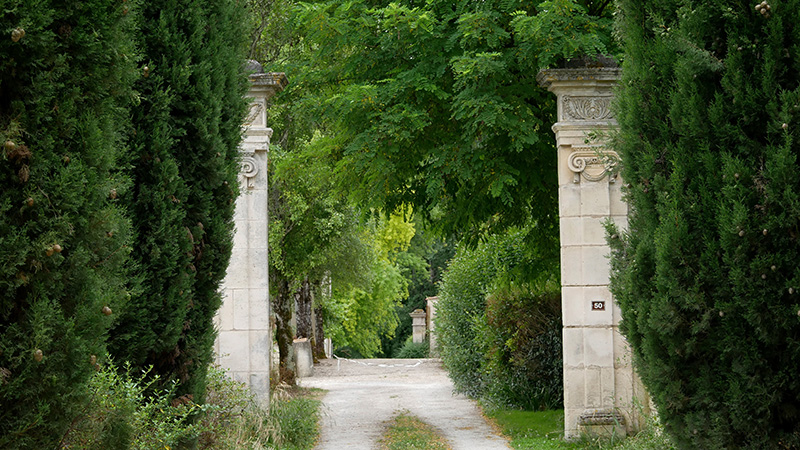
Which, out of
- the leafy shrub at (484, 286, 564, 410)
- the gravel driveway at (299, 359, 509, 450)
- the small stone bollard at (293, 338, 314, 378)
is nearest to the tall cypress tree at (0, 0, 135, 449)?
the gravel driveway at (299, 359, 509, 450)

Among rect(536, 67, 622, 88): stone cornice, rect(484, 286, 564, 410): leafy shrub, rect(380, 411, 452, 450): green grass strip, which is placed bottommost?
rect(380, 411, 452, 450): green grass strip

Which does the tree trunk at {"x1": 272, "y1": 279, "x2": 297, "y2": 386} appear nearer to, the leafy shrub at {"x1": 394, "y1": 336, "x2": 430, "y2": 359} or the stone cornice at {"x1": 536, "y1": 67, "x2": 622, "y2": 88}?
the stone cornice at {"x1": 536, "y1": 67, "x2": 622, "y2": 88}

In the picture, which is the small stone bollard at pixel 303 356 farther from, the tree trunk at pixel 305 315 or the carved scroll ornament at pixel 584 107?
the carved scroll ornament at pixel 584 107

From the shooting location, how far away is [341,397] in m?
15.5

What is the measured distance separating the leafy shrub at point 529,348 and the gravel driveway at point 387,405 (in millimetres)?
751

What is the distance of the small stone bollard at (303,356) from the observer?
20156mm

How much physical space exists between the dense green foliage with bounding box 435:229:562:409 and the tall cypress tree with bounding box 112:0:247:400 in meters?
5.80

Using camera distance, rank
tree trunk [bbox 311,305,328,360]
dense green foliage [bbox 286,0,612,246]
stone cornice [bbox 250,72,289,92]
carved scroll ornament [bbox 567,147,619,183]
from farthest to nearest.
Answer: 1. tree trunk [bbox 311,305,328,360]
2. stone cornice [bbox 250,72,289,92]
3. carved scroll ornament [bbox 567,147,619,183]
4. dense green foliage [bbox 286,0,612,246]

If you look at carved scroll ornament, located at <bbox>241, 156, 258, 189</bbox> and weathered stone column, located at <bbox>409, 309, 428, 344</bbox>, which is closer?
carved scroll ornament, located at <bbox>241, 156, 258, 189</bbox>

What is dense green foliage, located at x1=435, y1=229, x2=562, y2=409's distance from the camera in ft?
39.9

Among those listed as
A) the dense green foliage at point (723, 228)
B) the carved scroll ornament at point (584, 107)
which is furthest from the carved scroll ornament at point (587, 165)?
the dense green foliage at point (723, 228)

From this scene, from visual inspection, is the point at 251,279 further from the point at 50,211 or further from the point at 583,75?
the point at 50,211

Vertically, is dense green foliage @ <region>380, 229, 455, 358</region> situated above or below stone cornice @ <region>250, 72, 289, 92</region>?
below

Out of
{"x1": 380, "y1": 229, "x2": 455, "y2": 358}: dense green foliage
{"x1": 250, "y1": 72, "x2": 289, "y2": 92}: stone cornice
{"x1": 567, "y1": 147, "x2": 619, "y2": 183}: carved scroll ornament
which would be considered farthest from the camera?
{"x1": 380, "y1": 229, "x2": 455, "y2": 358}: dense green foliage
